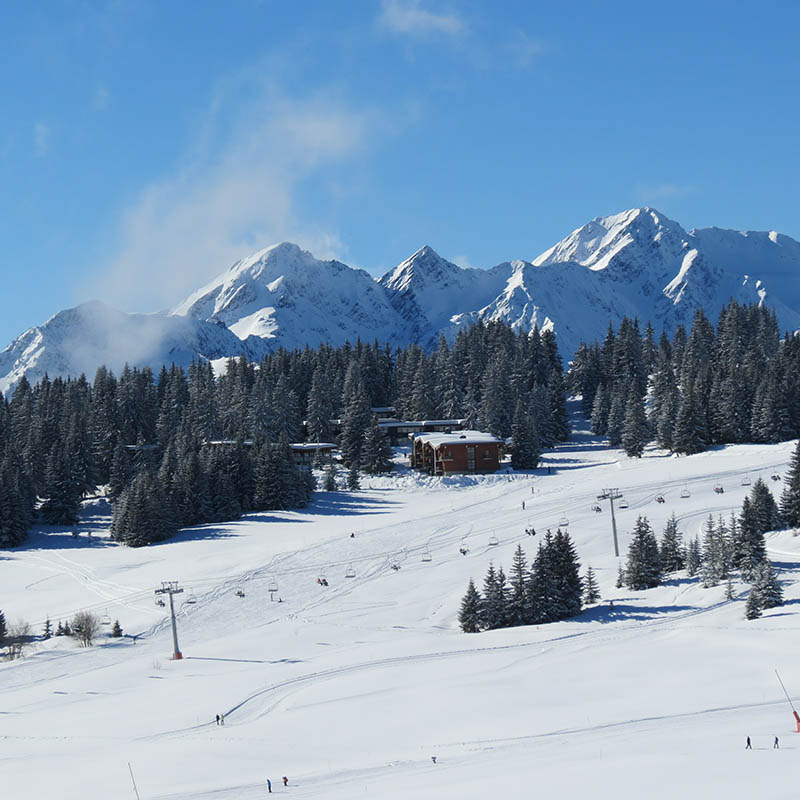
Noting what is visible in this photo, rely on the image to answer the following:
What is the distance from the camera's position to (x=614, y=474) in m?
83.9

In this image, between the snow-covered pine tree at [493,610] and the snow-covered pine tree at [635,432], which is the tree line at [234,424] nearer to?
the snow-covered pine tree at [635,432]

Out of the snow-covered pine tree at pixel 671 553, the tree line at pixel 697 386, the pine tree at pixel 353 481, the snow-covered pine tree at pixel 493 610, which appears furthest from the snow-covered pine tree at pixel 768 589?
the tree line at pixel 697 386

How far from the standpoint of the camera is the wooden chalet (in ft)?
308

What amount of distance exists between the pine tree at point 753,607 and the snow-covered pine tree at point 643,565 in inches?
379

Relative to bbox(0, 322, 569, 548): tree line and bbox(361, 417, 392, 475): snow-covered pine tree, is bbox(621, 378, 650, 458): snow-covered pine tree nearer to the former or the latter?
bbox(0, 322, 569, 548): tree line

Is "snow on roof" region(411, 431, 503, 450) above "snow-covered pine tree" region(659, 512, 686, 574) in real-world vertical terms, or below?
above

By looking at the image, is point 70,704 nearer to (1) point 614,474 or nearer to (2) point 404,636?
(2) point 404,636

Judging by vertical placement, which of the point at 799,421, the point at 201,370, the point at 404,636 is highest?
the point at 201,370

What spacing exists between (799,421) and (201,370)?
81.8 metres

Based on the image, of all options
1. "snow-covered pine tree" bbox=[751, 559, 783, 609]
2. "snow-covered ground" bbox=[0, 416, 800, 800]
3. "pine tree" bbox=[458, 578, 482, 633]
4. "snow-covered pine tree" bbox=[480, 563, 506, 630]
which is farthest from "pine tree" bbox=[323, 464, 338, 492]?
"snow-covered pine tree" bbox=[751, 559, 783, 609]

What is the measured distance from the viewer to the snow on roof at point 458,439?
9431cm

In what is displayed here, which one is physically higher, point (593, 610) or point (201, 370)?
point (201, 370)

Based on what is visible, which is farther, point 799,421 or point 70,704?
point 799,421

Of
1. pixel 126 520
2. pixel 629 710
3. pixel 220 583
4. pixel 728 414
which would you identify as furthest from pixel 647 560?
pixel 728 414
